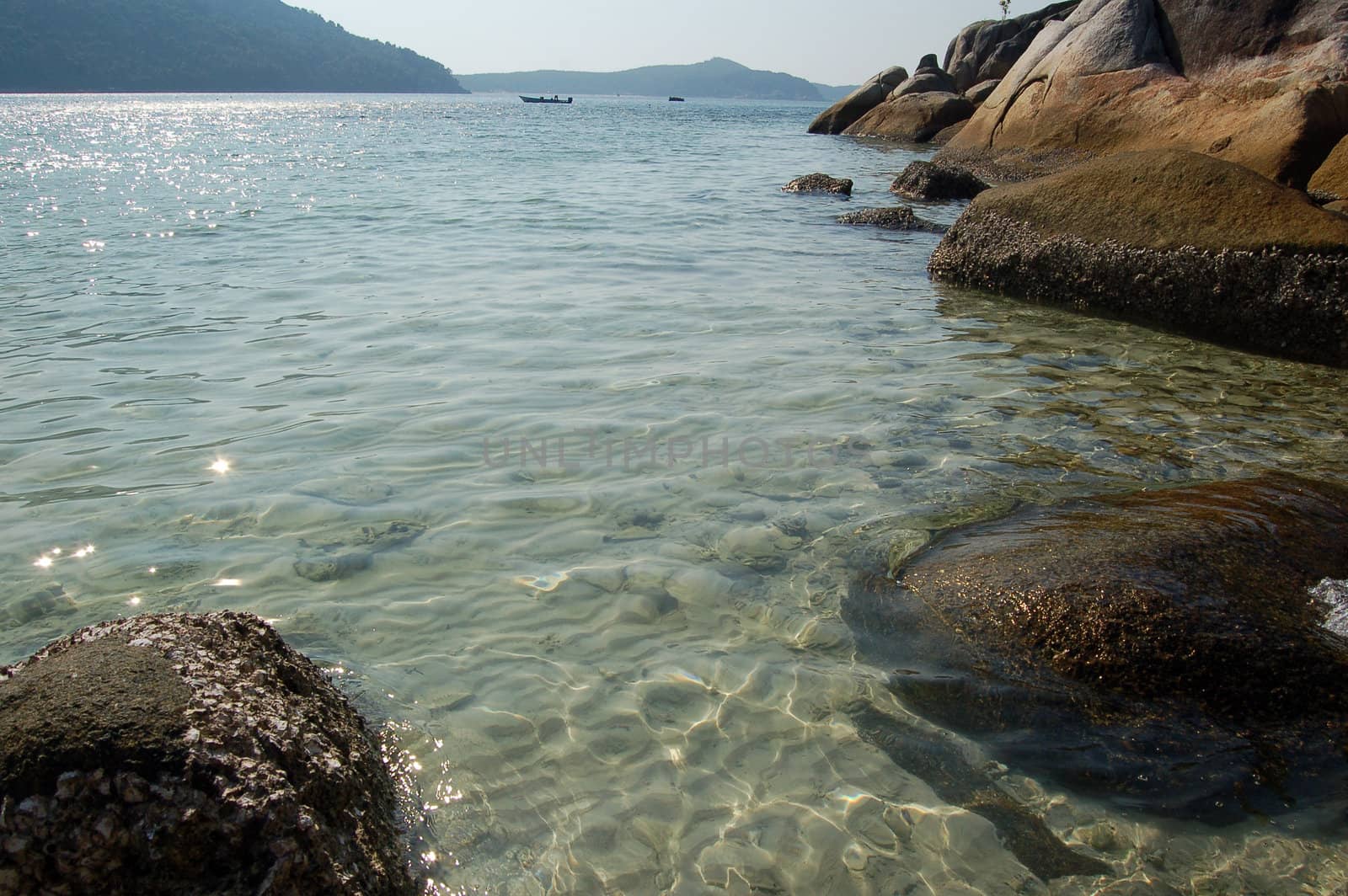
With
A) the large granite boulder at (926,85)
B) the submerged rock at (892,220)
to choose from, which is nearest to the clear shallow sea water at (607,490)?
the submerged rock at (892,220)

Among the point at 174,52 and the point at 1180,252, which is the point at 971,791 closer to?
the point at 1180,252

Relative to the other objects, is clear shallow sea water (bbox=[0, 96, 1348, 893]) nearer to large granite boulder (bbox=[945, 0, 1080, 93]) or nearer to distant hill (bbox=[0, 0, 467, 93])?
large granite boulder (bbox=[945, 0, 1080, 93])

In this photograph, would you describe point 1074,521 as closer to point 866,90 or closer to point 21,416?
point 21,416

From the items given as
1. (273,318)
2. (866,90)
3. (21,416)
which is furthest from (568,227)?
(866,90)

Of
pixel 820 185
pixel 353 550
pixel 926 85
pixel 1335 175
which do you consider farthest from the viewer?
pixel 926 85

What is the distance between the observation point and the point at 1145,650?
293cm

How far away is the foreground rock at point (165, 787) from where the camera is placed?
1.69 m

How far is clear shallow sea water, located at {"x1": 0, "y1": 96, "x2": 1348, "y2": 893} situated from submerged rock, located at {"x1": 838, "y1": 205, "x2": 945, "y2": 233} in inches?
91.2

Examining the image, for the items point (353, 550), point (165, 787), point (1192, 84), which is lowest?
point (353, 550)

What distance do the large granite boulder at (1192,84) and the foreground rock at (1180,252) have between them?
436 cm

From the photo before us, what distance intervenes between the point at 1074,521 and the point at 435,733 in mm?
2597

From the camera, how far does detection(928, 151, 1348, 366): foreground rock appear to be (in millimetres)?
6625

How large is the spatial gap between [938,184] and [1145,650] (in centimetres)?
1367

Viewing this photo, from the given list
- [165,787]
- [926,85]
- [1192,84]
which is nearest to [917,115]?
[926,85]
